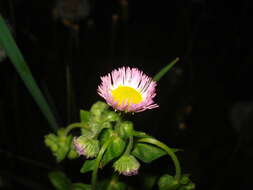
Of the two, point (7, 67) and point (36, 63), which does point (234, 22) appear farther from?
point (7, 67)

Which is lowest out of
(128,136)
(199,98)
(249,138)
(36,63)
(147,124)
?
(128,136)

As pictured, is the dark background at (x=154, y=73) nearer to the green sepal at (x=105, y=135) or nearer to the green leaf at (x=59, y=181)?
the green leaf at (x=59, y=181)

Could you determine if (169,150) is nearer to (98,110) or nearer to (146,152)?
(146,152)

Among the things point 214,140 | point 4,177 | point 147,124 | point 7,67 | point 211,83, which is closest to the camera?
point 4,177

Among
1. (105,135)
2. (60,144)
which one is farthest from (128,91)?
(60,144)

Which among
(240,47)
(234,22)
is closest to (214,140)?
(240,47)

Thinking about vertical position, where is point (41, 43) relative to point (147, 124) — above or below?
above

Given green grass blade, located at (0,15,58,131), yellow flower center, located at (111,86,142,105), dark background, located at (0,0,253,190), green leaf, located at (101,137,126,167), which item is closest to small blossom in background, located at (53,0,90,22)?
dark background, located at (0,0,253,190)

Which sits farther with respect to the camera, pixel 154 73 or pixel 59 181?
pixel 154 73
